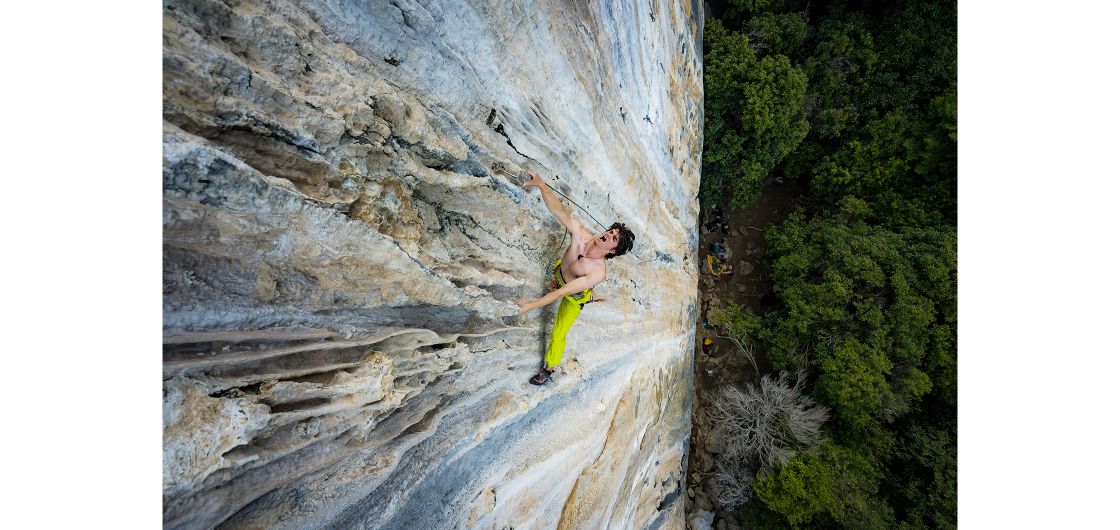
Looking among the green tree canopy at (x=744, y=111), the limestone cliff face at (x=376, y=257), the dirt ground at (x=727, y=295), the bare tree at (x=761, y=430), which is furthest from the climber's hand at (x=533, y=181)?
the bare tree at (x=761, y=430)

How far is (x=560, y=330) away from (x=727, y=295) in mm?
7516

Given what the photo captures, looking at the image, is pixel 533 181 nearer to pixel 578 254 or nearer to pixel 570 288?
pixel 578 254

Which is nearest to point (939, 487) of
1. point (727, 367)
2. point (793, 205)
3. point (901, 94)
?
point (727, 367)

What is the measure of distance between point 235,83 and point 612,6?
4.07 meters

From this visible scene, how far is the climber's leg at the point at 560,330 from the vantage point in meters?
4.16

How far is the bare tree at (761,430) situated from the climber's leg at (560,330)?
6.76m

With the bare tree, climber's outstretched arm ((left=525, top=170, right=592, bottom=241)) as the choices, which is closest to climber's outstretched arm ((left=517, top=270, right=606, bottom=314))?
climber's outstretched arm ((left=525, top=170, right=592, bottom=241))

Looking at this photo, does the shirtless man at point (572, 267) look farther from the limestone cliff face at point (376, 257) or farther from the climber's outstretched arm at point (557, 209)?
the limestone cliff face at point (376, 257)

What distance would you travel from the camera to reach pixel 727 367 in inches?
403

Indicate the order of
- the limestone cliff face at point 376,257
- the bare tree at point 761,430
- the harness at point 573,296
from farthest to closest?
the bare tree at point 761,430 < the harness at point 573,296 < the limestone cliff face at point 376,257

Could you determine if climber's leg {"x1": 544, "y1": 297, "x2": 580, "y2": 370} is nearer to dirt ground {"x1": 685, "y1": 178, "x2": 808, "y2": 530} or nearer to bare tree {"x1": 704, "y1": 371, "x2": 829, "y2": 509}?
bare tree {"x1": 704, "y1": 371, "x2": 829, "y2": 509}

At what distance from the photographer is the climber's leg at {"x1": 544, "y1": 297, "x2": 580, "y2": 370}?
4160 mm

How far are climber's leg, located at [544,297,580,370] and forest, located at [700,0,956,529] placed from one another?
644cm

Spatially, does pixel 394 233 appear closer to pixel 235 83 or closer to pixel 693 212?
pixel 235 83
